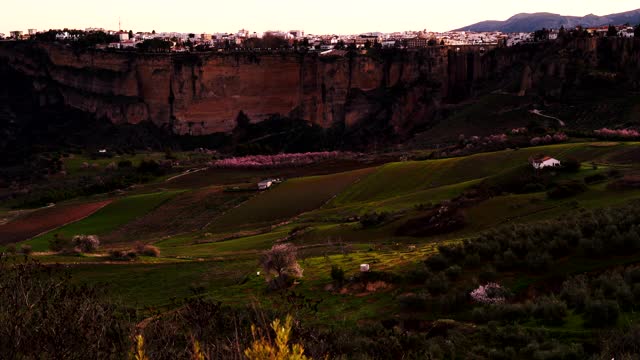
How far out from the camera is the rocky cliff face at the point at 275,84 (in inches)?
3538

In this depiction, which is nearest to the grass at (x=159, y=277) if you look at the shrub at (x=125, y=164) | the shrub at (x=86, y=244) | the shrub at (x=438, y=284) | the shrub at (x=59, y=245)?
the shrub at (x=86, y=244)

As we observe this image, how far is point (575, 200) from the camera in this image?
2986 cm

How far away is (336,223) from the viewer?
1526 inches

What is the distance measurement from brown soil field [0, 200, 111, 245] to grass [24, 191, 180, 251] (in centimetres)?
106

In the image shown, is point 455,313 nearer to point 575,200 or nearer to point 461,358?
point 461,358

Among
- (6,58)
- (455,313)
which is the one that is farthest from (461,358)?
(6,58)

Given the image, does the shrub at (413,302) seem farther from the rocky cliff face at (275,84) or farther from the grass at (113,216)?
the rocky cliff face at (275,84)

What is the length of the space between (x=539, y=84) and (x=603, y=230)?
58.4m

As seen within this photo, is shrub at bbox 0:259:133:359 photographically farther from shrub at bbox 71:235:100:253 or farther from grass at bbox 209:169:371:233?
grass at bbox 209:169:371:233

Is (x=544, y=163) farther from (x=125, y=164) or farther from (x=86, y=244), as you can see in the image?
(x=125, y=164)

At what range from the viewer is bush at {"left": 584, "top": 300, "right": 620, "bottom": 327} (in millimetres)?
14977

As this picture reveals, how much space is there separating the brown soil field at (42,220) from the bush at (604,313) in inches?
1576

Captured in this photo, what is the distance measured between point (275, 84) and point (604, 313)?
8348 cm

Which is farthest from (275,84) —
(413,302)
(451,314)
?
(451,314)
